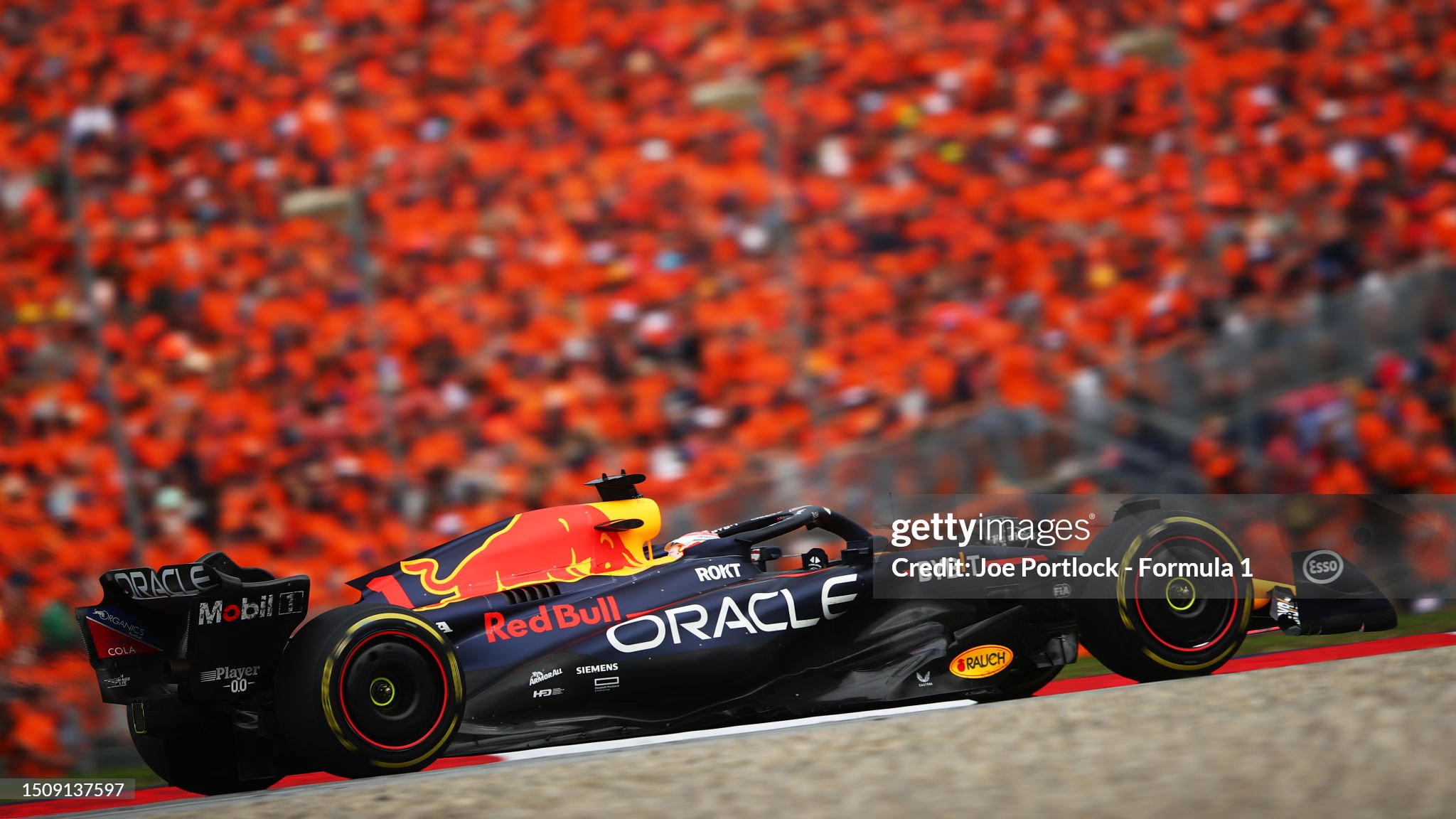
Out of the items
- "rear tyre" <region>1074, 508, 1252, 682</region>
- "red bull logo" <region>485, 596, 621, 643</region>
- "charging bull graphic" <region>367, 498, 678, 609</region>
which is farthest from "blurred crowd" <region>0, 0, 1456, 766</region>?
"red bull logo" <region>485, 596, 621, 643</region>

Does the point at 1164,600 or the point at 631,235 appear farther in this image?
the point at 631,235

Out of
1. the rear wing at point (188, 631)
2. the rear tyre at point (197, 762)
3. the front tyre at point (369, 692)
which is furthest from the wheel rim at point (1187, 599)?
the rear tyre at point (197, 762)

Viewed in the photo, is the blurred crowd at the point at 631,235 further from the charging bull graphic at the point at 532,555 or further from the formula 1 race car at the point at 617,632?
the charging bull graphic at the point at 532,555

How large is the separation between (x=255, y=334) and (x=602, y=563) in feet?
19.0

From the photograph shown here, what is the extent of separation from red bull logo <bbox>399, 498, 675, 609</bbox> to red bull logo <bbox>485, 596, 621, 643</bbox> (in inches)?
6.7

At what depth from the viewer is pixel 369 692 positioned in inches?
183

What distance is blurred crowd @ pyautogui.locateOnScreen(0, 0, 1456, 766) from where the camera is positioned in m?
9.47

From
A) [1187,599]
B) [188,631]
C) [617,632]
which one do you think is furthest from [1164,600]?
[188,631]

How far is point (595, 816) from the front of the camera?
3752 millimetres

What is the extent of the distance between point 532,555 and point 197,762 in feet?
4.27

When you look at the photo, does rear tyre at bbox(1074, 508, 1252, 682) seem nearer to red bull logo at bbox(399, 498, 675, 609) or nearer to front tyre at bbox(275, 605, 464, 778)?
red bull logo at bbox(399, 498, 675, 609)

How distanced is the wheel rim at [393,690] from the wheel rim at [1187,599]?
2.56 metres

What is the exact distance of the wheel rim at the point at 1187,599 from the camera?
18.4 ft

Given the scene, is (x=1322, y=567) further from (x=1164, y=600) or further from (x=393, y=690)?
(x=393, y=690)
